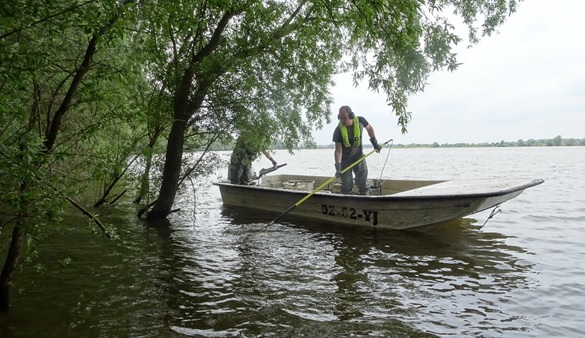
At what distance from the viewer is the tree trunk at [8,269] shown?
4121 mm

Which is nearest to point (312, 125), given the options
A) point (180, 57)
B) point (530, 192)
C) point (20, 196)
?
point (180, 57)

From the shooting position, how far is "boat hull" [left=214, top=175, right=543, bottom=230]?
764cm

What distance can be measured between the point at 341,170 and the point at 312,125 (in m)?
1.32

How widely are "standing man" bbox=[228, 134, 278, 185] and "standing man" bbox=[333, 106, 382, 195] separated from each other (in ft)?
6.43

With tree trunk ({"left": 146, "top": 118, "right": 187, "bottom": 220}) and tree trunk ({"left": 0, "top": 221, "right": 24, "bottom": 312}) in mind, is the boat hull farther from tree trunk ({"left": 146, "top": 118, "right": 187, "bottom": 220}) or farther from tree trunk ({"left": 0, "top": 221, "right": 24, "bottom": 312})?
tree trunk ({"left": 0, "top": 221, "right": 24, "bottom": 312})

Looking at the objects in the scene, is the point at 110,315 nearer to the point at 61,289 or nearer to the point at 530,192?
the point at 61,289

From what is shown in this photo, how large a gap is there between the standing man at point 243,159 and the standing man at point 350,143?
196 centimetres

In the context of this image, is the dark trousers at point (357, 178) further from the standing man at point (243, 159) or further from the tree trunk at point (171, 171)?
the tree trunk at point (171, 171)

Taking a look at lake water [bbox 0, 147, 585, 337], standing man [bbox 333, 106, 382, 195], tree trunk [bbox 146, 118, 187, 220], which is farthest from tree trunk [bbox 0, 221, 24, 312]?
standing man [bbox 333, 106, 382, 195]

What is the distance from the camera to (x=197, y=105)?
8758 millimetres

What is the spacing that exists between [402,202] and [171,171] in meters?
5.11

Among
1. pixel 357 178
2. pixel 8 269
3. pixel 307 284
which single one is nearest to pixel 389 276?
pixel 307 284

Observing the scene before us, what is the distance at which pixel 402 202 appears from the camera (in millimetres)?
8359

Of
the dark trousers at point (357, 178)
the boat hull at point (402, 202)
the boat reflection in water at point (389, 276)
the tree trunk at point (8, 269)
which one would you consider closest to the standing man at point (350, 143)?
the dark trousers at point (357, 178)
